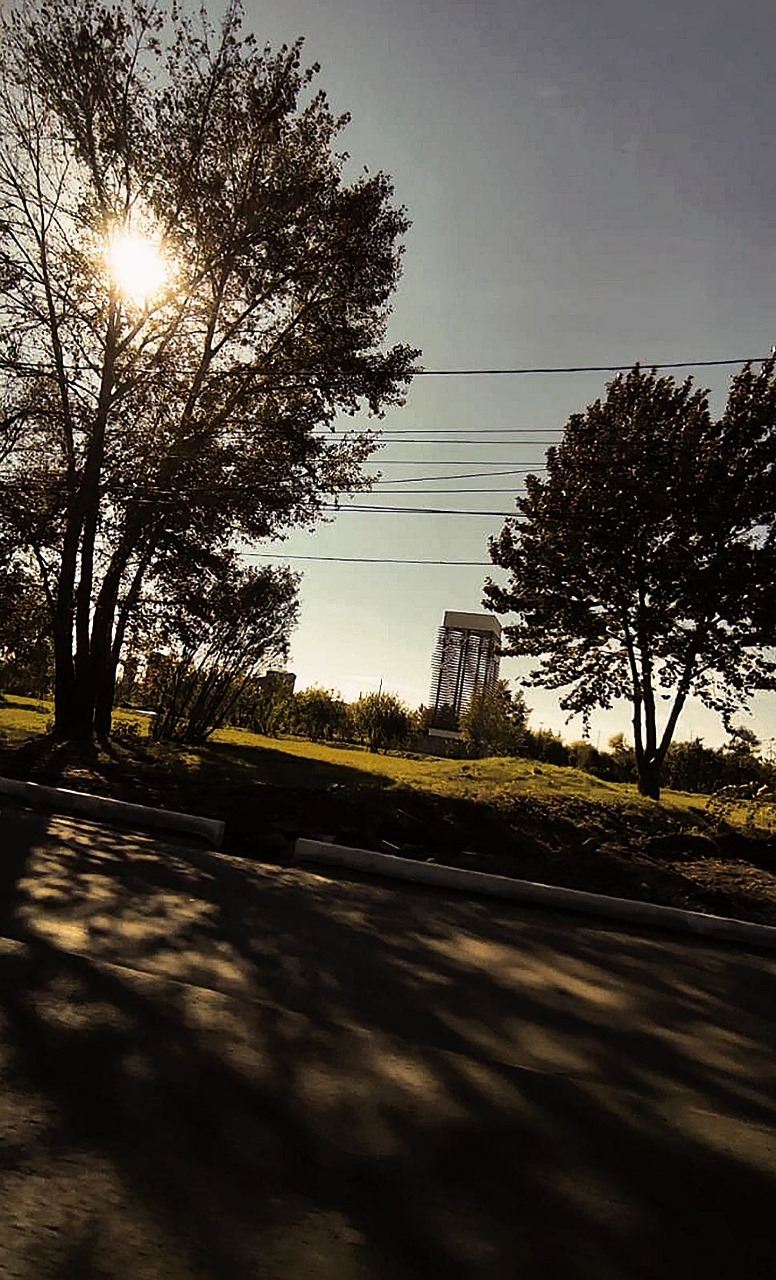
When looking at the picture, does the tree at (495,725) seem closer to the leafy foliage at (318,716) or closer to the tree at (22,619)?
the leafy foliage at (318,716)

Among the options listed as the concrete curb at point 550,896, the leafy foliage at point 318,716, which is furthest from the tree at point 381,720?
the concrete curb at point 550,896

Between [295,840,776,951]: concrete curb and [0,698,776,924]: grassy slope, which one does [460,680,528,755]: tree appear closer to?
[0,698,776,924]: grassy slope

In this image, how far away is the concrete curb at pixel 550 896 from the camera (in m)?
6.43

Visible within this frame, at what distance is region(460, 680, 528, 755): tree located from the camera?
31947mm

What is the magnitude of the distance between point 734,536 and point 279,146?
12.5 metres

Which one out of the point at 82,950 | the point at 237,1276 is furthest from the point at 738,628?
the point at 237,1276

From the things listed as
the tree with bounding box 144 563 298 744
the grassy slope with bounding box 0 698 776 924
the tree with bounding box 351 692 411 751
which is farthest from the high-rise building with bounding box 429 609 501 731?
the grassy slope with bounding box 0 698 776 924

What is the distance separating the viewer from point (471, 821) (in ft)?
33.2

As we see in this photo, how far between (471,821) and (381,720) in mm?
24616

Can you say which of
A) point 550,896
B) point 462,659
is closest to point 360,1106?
point 550,896

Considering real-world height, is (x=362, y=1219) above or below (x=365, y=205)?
below

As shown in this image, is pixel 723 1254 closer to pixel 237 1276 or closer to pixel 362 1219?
pixel 362 1219

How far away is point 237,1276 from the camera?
179 cm

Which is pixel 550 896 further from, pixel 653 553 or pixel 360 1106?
pixel 653 553
